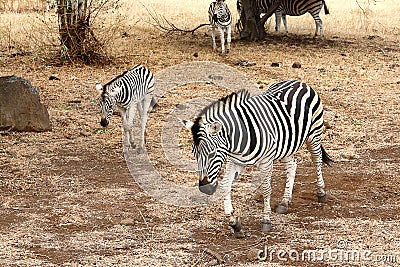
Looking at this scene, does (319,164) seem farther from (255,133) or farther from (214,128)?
(214,128)

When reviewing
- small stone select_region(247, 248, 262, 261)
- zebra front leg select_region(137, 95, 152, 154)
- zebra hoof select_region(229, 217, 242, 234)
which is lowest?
small stone select_region(247, 248, 262, 261)

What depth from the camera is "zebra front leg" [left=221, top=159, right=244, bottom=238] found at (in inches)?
259

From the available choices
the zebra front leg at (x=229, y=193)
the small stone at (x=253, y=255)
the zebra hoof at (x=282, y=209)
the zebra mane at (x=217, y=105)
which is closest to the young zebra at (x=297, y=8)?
the zebra hoof at (x=282, y=209)

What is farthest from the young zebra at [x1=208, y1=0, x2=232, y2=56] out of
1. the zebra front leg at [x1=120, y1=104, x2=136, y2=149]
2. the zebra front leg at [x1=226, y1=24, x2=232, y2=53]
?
the zebra front leg at [x1=120, y1=104, x2=136, y2=149]

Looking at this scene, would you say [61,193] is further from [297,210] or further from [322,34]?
[322,34]

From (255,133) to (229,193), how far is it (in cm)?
64

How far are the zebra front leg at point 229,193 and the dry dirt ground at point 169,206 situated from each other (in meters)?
0.12

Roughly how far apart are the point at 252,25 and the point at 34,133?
10043 millimetres

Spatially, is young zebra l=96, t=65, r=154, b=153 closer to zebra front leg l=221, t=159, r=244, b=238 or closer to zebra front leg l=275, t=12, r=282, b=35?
zebra front leg l=221, t=159, r=244, b=238

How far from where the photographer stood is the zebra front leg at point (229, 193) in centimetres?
659

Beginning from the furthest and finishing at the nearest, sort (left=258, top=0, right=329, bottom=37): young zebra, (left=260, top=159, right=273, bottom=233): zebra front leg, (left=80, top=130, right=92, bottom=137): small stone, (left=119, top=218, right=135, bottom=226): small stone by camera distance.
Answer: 1. (left=258, top=0, right=329, bottom=37): young zebra
2. (left=80, top=130, right=92, bottom=137): small stone
3. (left=119, top=218, right=135, bottom=226): small stone
4. (left=260, top=159, right=273, bottom=233): zebra front leg

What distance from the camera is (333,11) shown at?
24.5 metres

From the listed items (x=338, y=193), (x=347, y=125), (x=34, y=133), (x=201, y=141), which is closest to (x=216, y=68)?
(x=347, y=125)

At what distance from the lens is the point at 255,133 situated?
6.61 m
